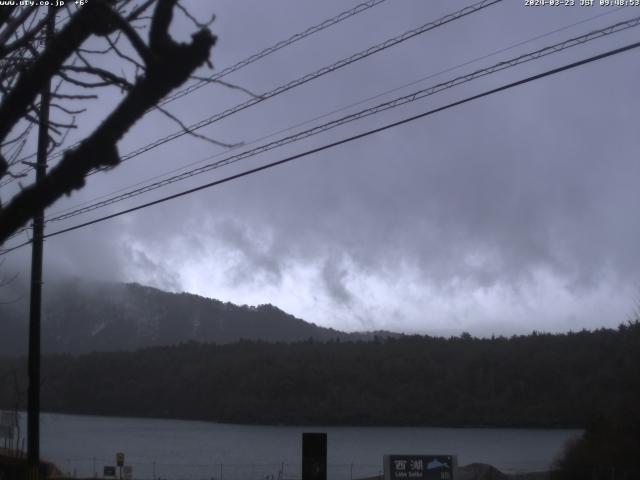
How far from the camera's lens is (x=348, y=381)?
111 m

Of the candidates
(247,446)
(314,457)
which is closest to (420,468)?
(314,457)

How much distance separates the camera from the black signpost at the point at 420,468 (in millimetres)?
21047

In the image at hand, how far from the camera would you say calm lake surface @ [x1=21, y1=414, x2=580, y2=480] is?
2035 inches

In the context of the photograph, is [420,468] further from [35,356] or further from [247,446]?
[247,446]

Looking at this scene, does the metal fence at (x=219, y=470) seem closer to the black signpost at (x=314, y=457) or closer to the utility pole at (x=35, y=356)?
the utility pole at (x=35, y=356)

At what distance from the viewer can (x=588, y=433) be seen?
38.9 meters

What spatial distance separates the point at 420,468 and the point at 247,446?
196 feet

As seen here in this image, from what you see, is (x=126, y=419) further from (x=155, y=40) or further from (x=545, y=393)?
(x=155, y=40)

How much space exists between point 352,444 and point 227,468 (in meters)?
28.7

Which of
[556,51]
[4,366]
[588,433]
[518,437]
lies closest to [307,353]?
[518,437]

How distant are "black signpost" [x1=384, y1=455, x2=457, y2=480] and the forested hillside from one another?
59686 millimetres

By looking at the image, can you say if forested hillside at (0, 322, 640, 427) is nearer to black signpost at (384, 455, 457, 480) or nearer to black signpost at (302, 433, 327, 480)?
black signpost at (384, 455, 457, 480)

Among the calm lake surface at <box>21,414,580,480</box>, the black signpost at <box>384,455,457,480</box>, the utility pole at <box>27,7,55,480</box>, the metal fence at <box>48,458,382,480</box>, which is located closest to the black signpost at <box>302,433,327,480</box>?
the utility pole at <box>27,7,55,480</box>

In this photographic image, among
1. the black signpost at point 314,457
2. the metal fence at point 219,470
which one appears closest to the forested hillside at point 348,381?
the metal fence at point 219,470
